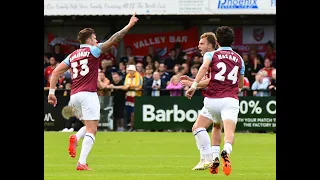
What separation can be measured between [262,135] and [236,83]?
14.2m

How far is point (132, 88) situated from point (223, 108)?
53.5 feet

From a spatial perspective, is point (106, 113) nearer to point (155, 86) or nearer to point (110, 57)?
point (155, 86)

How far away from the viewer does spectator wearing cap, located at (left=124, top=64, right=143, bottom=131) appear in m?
30.0

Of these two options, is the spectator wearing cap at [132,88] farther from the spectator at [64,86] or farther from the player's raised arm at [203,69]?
the player's raised arm at [203,69]

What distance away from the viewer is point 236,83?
14.3 metres

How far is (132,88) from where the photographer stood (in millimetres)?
30125

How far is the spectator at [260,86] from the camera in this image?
29.7 m

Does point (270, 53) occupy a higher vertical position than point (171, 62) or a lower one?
higher

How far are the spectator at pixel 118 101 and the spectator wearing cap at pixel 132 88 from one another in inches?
7.2

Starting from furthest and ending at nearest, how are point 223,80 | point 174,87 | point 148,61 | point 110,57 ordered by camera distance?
1. point 110,57
2. point 148,61
3. point 174,87
4. point 223,80

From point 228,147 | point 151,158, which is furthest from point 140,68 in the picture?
point 228,147

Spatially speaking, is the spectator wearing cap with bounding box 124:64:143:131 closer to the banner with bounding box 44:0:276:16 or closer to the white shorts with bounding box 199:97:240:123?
the banner with bounding box 44:0:276:16

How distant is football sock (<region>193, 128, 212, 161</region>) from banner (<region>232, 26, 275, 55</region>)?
20532mm

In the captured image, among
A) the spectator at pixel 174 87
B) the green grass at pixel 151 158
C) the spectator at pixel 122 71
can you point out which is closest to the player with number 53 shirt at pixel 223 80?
the green grass at pixel 151 158
